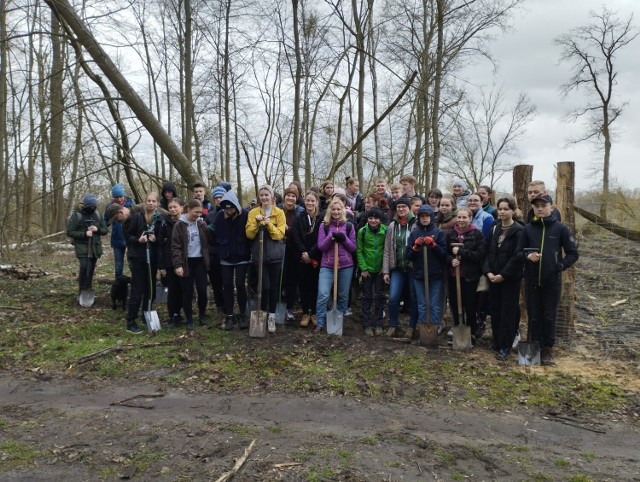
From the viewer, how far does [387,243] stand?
674 centimetres

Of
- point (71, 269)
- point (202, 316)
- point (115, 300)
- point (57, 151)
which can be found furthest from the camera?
point (57, 151)

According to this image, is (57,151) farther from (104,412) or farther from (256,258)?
(104,412)

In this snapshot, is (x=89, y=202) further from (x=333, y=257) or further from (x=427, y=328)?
(x=427, y=328)

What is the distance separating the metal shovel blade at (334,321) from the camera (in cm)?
670

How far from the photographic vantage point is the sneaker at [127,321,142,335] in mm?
6788

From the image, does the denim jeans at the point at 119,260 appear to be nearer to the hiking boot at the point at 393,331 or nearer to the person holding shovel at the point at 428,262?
the hiking boot at the point at 393,331

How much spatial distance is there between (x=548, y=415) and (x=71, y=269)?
12.0 meters

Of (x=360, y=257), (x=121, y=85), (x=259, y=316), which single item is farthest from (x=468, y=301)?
(x=121, y=85)

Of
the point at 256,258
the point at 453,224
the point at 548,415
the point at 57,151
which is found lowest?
the point at 548,415

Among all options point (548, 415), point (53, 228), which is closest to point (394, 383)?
point (548, 415)

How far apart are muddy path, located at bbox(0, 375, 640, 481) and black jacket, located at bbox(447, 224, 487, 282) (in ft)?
6.98

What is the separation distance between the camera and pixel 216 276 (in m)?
7.53

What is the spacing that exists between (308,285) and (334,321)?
2.99 ft

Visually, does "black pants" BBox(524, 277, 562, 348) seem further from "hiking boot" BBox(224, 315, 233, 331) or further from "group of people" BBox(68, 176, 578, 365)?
"hiking boot" BBox(224, 315, 233, 331)
